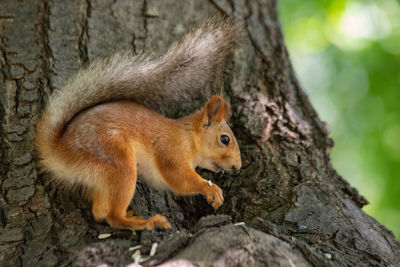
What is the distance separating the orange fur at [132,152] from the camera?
64.4 inches

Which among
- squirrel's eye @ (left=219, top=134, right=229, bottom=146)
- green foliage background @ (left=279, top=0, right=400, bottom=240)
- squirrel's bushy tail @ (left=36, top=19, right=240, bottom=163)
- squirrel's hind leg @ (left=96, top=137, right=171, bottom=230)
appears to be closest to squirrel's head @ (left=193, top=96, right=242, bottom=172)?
squirrel's eye @ (left=219, top=134, right=229, bottom=146)

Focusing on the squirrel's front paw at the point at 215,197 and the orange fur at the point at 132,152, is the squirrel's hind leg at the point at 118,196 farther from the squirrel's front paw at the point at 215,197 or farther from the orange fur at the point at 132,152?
the squirrel's front paw at the point at 215,197

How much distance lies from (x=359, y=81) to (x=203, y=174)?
327 cm

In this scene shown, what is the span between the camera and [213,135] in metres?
2.12

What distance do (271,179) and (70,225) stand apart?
89 centimetres

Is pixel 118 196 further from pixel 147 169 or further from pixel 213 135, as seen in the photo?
pixel 213 135

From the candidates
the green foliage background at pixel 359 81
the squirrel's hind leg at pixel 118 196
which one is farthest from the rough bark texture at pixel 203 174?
the green foliage background at pixel 359 81

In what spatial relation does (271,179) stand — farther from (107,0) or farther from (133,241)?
(107,0)

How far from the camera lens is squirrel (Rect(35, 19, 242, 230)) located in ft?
5.41

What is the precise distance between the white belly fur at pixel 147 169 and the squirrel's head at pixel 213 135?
25cm

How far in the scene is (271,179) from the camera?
6.43 ft

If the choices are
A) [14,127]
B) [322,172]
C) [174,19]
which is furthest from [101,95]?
[322,172]

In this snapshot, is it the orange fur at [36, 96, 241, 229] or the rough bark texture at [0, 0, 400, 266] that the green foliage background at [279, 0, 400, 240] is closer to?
the rough bark texture at [0, 0, 400, 266]

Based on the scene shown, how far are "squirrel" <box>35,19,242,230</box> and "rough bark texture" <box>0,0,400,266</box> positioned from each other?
10cm
